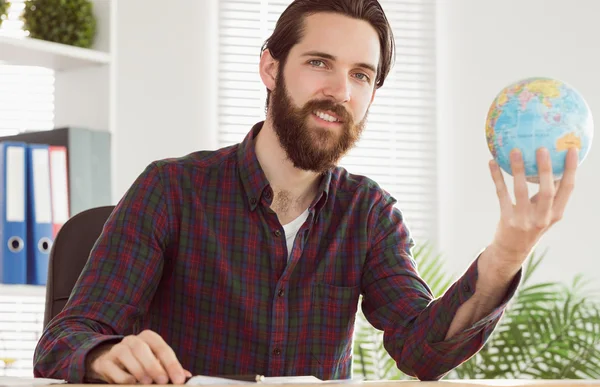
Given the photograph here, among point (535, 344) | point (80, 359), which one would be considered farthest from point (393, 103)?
point (80, 359)

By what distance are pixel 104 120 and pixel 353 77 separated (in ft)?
3.78

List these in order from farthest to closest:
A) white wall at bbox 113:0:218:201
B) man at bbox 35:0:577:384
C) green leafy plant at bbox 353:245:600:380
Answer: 1. white wall at bbox 113:0:218:201
2. green leafy plant at bbox 353:245:600:380
3. man at bbox 35:0:577:384

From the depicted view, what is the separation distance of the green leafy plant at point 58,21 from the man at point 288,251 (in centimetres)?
99

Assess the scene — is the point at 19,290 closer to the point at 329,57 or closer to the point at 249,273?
the point at 249,273

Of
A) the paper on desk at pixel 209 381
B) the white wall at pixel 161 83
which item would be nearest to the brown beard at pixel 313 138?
the paper on desk at pixel 209 381

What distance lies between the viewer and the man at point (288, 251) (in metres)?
1.80

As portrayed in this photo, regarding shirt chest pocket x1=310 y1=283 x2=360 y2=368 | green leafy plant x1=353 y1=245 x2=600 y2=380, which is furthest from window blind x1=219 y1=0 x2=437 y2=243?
shirt chest pocket x1=310 y1=283 x2=360 y2=368

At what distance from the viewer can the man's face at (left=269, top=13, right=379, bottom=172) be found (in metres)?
2.06

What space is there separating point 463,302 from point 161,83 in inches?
89.7

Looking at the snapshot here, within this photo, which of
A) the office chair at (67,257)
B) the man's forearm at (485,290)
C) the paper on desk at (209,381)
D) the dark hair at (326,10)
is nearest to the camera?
the paper on desk at (209,381)

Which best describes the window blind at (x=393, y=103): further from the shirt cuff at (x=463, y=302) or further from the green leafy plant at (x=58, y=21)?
the shirt cuff at (x=463, y=302)

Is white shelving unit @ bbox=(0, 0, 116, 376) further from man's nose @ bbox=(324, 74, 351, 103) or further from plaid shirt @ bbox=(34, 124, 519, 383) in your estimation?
man's nose @ bbox=(324, 74, 351, 103)

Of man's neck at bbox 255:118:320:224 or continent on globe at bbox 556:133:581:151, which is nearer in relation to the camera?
continent on globe at bbox 556:133:581:151

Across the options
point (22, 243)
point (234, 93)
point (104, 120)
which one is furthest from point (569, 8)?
point (22, 243)
